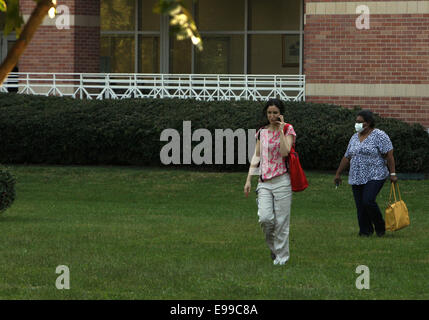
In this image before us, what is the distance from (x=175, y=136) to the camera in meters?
21.1

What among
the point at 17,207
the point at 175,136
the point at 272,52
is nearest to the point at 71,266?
the point at 17,207

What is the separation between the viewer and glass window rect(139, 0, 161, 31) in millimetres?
28922

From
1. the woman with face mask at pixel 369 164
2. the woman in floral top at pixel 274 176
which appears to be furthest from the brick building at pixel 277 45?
the woman in floral top at pixel 274 176

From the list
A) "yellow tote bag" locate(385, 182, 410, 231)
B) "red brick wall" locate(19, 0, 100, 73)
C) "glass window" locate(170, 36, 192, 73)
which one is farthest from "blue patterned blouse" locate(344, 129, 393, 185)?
"glass window" locate(170, 36, 192, 73)

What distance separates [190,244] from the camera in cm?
1173

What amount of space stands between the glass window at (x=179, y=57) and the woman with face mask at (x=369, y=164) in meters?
16.7

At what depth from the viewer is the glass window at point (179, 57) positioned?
1130 inches

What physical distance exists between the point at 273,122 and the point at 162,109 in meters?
12.5

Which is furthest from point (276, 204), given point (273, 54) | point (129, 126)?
point (273, 54)

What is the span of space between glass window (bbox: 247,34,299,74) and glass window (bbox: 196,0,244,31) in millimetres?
724

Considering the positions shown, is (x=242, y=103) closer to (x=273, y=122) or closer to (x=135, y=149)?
(x=135, y=149)

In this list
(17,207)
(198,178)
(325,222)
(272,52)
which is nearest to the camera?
(325,222)

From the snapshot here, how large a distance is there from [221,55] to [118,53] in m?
3.20

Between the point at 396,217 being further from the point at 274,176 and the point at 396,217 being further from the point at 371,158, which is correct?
the point at 274,176
